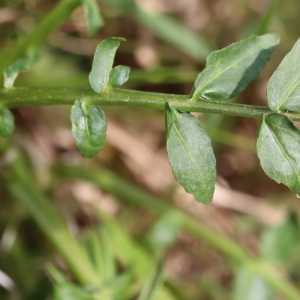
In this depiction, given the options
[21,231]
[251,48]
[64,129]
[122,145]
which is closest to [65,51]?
[64,129]

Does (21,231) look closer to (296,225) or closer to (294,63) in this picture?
(296,225)

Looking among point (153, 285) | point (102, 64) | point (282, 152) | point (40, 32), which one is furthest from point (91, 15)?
point (153, 285)

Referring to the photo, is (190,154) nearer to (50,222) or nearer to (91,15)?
(91,15)

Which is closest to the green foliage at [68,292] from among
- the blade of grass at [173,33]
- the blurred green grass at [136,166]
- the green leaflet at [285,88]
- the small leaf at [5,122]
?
the blurred green grass at [136,166]

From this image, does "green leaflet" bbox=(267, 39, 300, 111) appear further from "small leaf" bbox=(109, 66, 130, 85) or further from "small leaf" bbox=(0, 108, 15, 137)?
"small leaf" bbox=(0, 108, 15, 137)

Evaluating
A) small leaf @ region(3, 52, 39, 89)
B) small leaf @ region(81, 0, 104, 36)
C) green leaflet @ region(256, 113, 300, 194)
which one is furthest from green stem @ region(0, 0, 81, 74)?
green leaflet @ region(256, 113, 300, 194)
